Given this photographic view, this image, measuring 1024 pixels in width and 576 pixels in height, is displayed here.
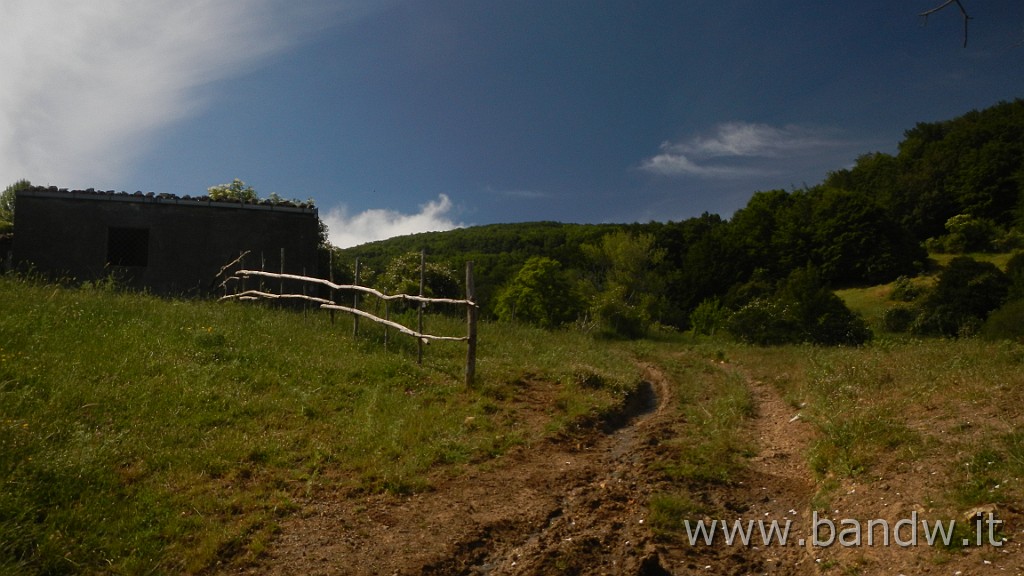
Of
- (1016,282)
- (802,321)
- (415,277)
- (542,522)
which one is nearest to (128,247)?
(415,277)

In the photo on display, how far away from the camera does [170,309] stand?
11.6m

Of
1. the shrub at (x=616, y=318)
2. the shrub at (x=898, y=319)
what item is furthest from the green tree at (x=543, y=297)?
the shrub at (x=898, y=319)

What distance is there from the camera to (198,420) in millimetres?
7020

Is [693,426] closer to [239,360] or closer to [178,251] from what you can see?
[239,360]

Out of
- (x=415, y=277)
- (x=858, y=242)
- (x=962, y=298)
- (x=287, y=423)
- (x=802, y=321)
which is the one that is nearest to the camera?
(x=287, y=423)

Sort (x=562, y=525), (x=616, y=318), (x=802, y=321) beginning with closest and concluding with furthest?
(x=562, y=525) → (x=802, y=321) → (x=616, y=318)

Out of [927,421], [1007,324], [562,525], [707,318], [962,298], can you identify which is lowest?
[562,525]

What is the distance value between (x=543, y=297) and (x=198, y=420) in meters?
19.4

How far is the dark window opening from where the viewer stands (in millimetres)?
16500

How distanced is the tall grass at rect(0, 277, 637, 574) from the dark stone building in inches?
179

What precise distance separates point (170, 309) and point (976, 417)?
40.0 feet

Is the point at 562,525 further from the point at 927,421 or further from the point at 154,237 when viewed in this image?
the point at 154,237

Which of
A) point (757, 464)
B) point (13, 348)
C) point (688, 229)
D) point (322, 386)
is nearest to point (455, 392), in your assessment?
point (322, 386)

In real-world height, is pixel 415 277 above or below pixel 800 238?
below
